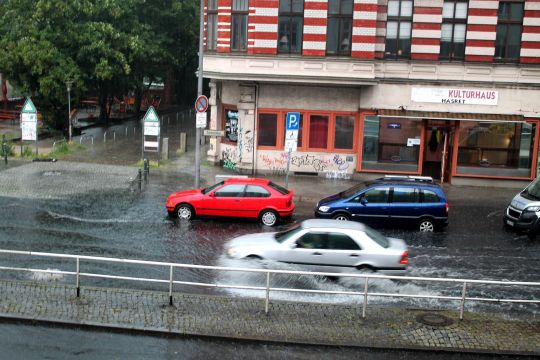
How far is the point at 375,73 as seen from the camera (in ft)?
90.8

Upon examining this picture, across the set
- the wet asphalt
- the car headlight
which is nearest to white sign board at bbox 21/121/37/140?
the wet asphalt

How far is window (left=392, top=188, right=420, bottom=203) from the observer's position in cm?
2009

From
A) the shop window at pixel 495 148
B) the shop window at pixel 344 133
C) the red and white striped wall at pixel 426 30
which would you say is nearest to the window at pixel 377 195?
the shop window at pixel 344 133

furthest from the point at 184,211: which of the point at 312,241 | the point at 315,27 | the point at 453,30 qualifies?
the point at 453,30

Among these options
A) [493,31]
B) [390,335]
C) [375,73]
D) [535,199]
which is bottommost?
[390,335]

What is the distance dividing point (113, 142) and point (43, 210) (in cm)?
1600

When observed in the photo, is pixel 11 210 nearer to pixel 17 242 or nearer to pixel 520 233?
pixel 17 242

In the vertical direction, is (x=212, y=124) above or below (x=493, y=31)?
below

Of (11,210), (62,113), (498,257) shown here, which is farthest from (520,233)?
(62,113)

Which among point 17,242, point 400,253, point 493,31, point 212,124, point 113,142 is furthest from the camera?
point 113,142

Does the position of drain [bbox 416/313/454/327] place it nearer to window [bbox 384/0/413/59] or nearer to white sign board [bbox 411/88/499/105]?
white sign board [bbox 411/88/499/105]

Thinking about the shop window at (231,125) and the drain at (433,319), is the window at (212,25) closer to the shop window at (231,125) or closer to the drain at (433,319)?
the shop window at (231,125)

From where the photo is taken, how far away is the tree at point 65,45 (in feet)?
116

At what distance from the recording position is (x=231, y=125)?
30.1 m
